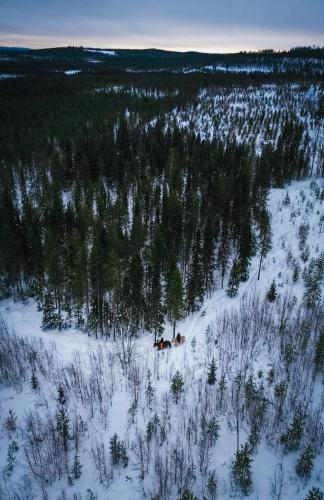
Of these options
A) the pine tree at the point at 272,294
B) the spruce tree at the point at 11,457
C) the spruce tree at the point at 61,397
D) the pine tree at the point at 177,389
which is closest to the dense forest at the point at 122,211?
the pine tree at the point at 272,294

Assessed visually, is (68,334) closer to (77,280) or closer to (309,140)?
(77,280)

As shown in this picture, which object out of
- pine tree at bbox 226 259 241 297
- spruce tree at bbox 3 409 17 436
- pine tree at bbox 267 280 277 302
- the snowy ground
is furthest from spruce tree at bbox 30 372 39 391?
pine tree at bbox 267 280 277 302

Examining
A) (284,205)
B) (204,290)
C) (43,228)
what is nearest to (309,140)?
(284,205)

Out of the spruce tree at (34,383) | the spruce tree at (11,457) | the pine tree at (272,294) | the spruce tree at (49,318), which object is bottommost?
the spruce tree at (49,318)

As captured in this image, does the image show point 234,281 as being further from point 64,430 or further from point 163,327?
point 64,430

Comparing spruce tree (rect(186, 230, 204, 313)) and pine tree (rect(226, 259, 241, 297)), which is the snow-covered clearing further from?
spruce tree (rect(186, 230, 204, 313))

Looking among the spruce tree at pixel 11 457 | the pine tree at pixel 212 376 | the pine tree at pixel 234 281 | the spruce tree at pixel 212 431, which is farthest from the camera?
the pine tree at pixel 234 281

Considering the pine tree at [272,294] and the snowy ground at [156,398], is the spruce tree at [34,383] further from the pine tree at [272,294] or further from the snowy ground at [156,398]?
the pine tree at [272,294]
